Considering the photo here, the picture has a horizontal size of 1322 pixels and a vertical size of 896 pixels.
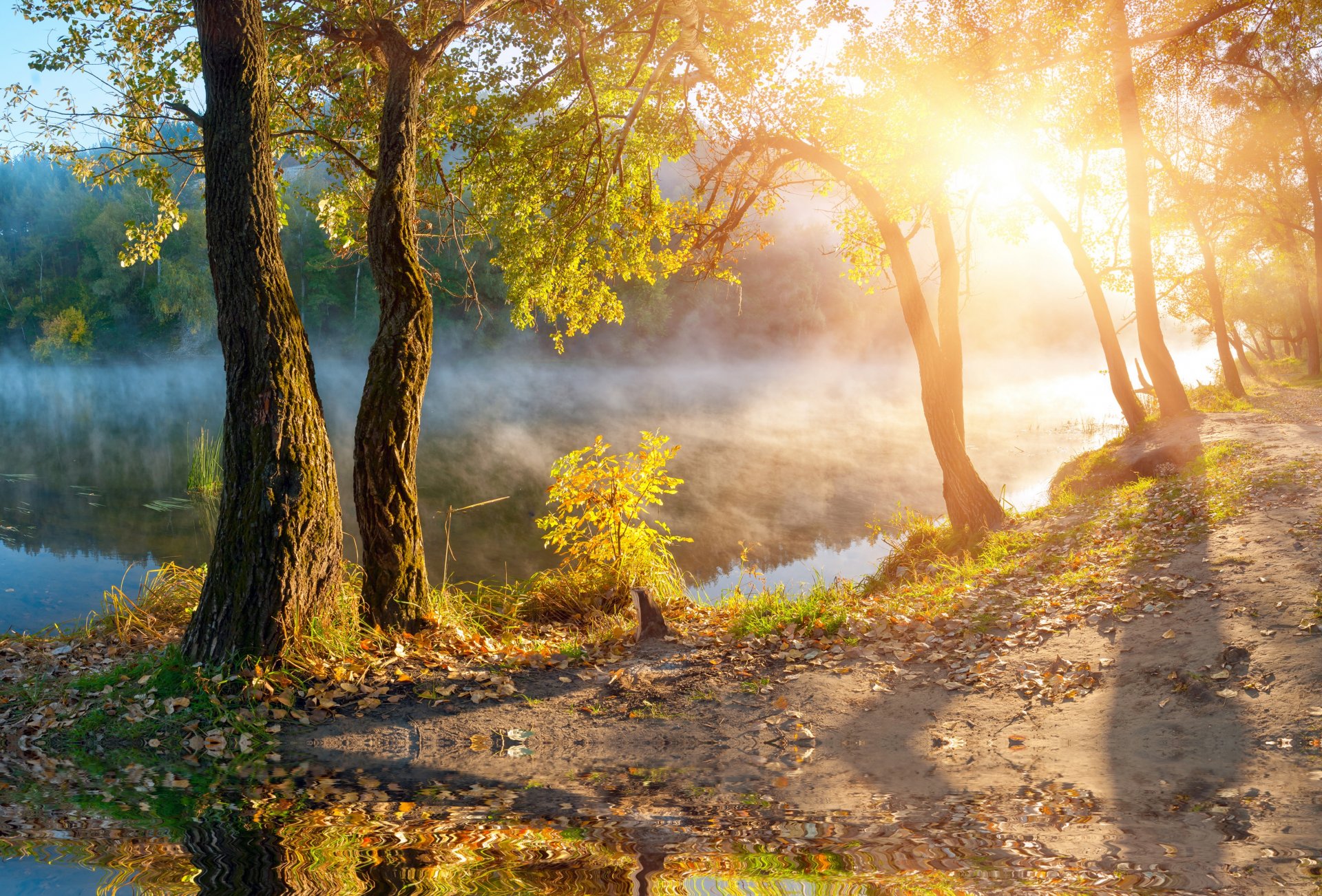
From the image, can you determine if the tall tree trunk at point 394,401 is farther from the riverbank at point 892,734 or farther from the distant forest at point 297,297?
the distant forest at point 297,297

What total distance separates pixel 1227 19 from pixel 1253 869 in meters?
17.0

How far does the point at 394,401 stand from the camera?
22.6 feet

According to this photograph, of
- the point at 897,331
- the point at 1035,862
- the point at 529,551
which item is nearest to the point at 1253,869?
the point at 1035,862

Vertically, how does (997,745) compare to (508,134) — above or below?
below

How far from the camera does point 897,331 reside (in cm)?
7594

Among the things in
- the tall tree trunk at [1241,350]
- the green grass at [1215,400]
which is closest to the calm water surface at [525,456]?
the green grass at [1215,400]

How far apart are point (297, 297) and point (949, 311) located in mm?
60836

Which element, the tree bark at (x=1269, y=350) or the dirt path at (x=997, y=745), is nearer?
the dirt path at (x=997, y=745)

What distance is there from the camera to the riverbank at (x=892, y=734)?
3.87 metres

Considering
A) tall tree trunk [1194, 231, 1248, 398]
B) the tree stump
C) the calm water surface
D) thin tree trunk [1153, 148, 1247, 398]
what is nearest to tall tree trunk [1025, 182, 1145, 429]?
the calm water surface

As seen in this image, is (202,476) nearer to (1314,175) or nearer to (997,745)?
(997,745)

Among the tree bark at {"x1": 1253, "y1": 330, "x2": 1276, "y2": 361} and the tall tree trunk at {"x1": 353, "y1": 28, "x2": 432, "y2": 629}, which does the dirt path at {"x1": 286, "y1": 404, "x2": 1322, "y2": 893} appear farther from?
the tree bark at {"x1": 1253, "y1": 330, "x2": 1276, "y2": 361}

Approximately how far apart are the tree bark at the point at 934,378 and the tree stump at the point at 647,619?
17.8 feet

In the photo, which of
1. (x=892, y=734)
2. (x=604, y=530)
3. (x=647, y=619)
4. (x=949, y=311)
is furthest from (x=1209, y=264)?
(x=892, y=734)
